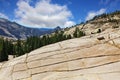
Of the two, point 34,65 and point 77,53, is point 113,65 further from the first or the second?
point 34,65

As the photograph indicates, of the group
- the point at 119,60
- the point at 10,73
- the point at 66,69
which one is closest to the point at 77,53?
the point at 66,69

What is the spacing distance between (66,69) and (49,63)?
5.87 metres

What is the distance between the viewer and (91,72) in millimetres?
36531

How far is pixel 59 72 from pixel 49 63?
590cm

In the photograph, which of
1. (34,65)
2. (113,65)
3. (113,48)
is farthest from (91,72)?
(34,65)

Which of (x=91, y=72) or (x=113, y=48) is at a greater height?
(x=113, y=48)

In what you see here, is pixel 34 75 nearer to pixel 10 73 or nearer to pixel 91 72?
pixel 10 73

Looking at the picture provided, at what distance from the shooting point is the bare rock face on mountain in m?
36.4

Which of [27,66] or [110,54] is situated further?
[27,66]

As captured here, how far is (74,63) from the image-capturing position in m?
42.2

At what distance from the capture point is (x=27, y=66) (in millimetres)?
46500

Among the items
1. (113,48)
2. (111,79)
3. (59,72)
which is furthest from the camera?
(113,48)

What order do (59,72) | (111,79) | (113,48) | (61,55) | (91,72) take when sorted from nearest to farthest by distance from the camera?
1. (111,79)
2. (91,72)
3. (59,72)
4. (113,48)
5. (61,55)

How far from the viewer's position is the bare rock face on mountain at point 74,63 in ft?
119
